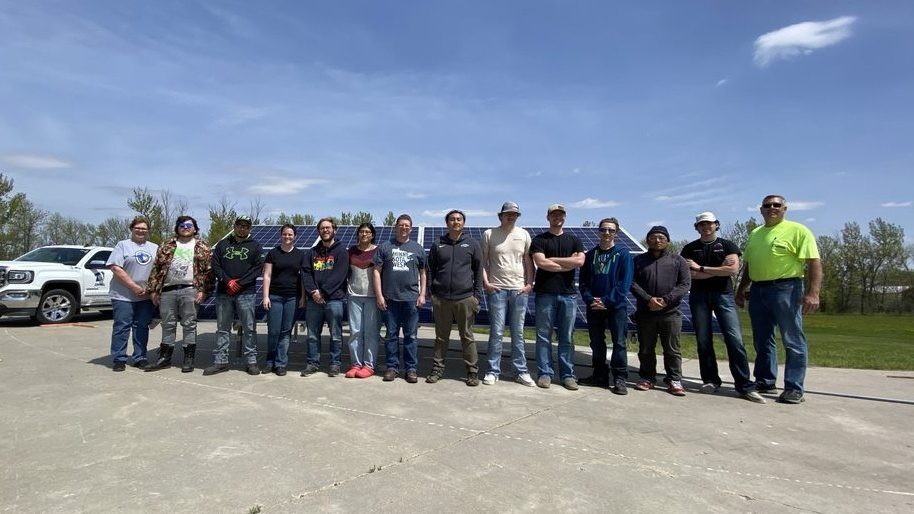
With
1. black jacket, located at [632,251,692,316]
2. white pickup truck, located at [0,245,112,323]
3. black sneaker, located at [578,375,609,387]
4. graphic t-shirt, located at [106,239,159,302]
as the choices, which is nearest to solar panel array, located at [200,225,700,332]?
black jacket, located at [632,251,692,316]

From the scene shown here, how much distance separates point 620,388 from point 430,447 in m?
2.81

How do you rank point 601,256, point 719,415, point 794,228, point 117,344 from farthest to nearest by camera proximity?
point 117,344 < point 601,256 < point 794,228 < point 719,415

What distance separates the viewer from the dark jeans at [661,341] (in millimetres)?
5914

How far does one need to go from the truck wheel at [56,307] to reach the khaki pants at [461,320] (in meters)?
10.6

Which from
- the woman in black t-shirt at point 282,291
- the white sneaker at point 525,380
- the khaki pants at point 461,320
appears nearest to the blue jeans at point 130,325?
the woman in black t-shirt at point 282,291

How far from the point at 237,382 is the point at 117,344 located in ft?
6.19

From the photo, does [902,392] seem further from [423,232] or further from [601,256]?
[423,232]

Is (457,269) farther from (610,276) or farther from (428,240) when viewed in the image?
(428,240)

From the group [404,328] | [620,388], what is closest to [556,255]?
[620,388]

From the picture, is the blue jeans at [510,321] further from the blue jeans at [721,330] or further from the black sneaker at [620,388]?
the blue jeans at [721,330]

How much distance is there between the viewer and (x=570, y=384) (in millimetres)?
5949

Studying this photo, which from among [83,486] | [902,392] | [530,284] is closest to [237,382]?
[83,486]

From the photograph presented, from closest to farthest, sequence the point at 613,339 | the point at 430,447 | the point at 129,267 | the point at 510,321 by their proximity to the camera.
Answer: the point at 430,447 → the point at 613,339 → the point at 510,321 → the point at 129,267

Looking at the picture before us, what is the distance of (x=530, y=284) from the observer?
624cm
